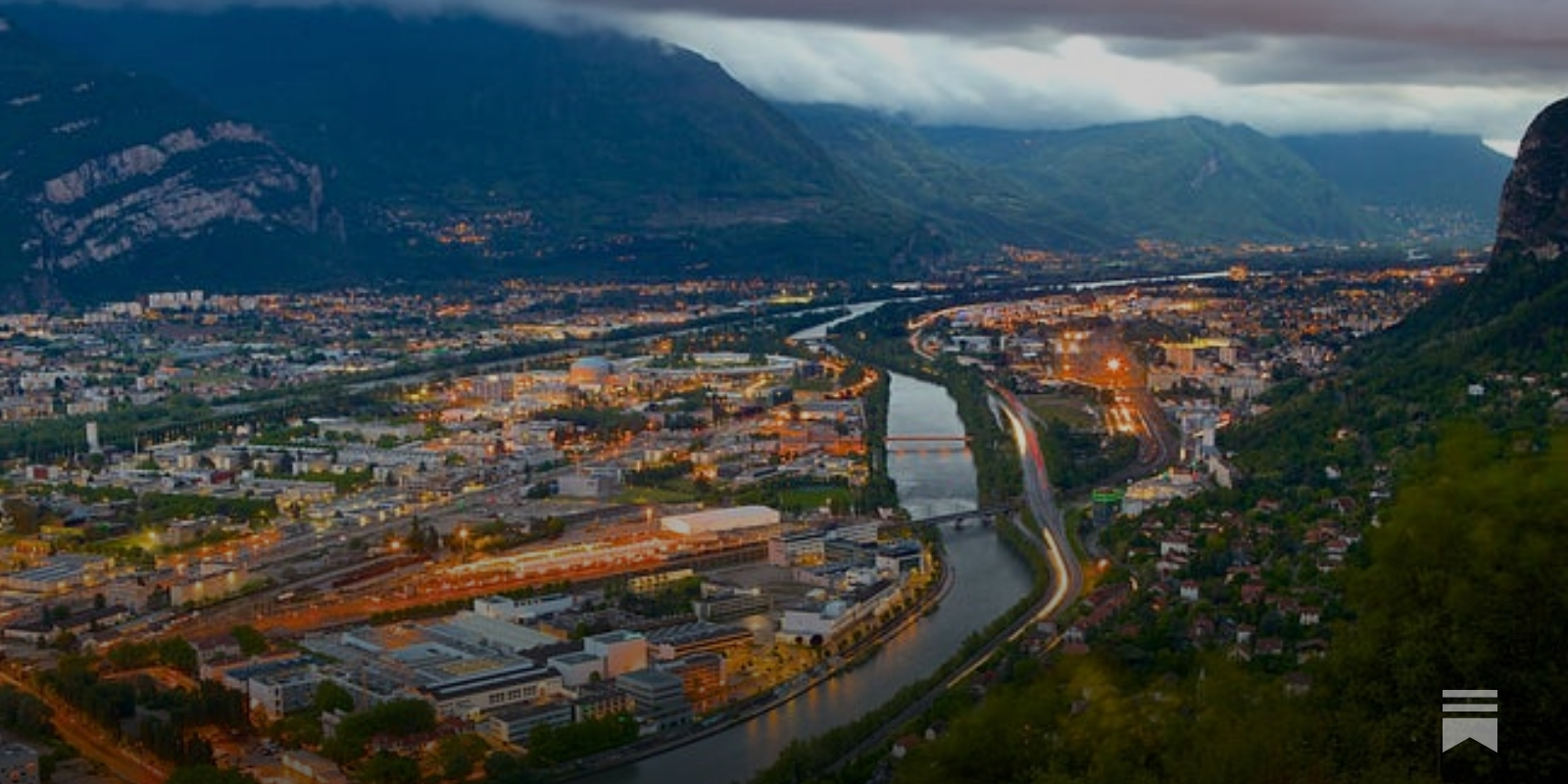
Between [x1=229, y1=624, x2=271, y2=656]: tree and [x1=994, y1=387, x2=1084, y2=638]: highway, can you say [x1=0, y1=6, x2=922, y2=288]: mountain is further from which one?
[x1=229, y1=624, x2=271, y2=656]: tree

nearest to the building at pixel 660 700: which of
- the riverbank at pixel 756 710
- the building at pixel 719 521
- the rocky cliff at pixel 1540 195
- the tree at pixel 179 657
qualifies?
the riverbank at pixel 756 710

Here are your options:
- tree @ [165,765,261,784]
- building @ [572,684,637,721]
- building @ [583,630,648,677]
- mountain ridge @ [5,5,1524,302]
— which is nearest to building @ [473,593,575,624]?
building @ [583,630,648,677]

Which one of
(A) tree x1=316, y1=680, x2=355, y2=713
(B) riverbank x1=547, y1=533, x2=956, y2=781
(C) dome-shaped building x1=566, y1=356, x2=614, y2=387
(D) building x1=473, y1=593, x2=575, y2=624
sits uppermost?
(C) dome-shaped building x1=566, y1=356, x2=614, y2=387

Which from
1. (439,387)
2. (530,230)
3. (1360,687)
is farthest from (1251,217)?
(1360,687)

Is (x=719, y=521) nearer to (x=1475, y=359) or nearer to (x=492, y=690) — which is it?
(x=492, y=690)

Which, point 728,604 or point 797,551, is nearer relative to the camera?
point 728,604

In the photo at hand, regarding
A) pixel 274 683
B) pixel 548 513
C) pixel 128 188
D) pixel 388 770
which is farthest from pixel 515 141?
pixel 388 770

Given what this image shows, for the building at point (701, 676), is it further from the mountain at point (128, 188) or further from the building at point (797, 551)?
the mountain at point (128, 188)
